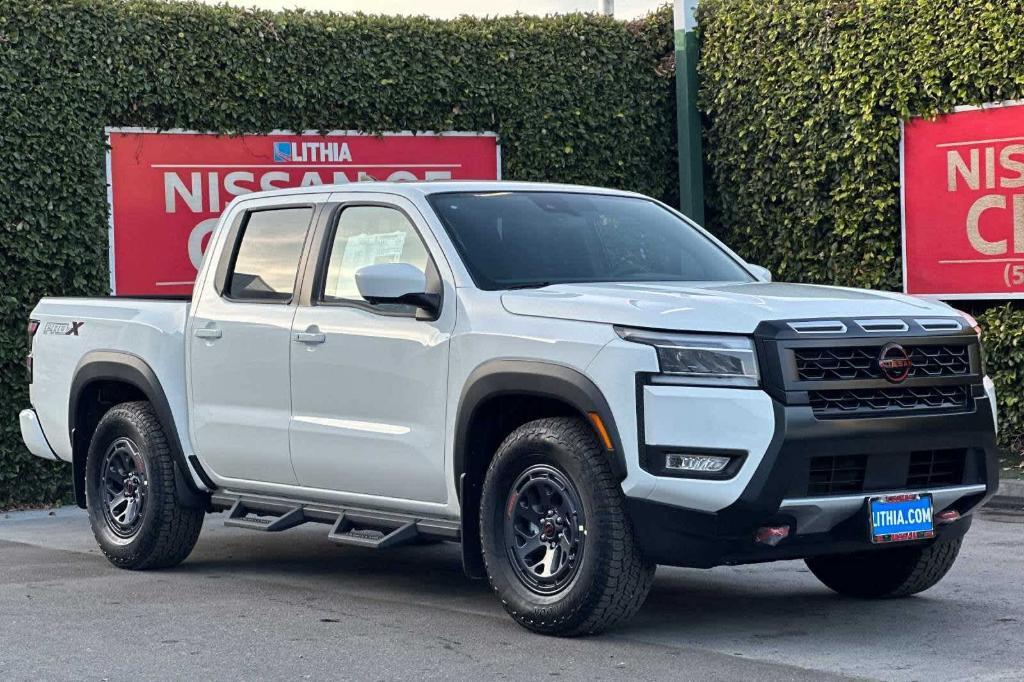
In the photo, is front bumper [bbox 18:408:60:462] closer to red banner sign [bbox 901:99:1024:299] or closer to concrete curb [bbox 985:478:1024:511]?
concrete curb [bbox 985:478:1024:511]

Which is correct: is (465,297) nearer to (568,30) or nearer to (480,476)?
(480,476)

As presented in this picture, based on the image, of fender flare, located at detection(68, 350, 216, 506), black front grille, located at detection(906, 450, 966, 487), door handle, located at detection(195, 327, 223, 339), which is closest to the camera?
black front grille, located at detection(906, 450, 966, 487)

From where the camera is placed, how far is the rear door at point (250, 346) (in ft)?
26.6

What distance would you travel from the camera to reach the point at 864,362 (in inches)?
257

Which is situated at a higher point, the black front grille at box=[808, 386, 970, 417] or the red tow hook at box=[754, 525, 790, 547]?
the black front grille at box=[808, 386, 970, 417]

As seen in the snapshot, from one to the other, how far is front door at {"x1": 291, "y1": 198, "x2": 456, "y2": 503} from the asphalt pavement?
633 mm

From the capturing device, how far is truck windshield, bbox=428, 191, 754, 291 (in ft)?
24.4

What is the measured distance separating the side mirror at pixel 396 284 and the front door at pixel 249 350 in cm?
93

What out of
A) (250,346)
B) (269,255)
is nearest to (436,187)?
(269,255)

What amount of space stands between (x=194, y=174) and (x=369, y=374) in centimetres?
609

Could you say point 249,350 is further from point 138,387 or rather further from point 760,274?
point 760,274

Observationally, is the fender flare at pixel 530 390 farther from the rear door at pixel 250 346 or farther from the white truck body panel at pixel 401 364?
the rear door at pixel 250 346

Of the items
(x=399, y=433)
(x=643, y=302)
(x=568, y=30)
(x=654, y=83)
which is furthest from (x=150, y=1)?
(x=643, y=302)

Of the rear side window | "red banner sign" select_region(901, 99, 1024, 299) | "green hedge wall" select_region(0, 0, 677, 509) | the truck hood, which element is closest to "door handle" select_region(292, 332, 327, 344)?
the rear side window
